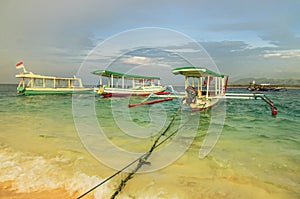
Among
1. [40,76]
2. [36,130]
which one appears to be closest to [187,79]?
[36,130]

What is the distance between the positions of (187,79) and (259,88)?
188 feet

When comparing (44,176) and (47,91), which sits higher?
(47,91)

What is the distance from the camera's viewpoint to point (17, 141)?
6.46m

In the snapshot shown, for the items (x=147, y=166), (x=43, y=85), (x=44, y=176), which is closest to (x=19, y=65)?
(x=43, y=85)

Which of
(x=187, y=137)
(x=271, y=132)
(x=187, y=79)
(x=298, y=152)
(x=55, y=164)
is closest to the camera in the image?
(x=55, y=164)

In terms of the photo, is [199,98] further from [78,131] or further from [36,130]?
[36,130]

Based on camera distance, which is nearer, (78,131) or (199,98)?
(78,131)

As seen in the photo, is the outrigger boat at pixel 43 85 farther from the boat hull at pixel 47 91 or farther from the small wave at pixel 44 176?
the small wave at pixel 44 176

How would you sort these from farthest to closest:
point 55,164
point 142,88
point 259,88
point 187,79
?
point 259,88 → point 142,88 → point 187,79 → point 55,164

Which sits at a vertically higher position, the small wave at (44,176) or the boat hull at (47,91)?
the boat hull at (47,91)

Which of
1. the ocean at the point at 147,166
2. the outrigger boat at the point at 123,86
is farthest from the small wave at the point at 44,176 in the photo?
the outrigger boat at the point at 123,86

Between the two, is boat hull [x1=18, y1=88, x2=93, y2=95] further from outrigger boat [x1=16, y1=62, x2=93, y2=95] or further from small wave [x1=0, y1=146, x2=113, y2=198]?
small wave [x1=0, y1=146, x2=113, y2=198]

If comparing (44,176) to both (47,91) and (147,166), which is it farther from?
(47,91)

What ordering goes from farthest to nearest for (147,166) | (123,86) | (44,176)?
(123,86) → (147,166) → (44,176)
